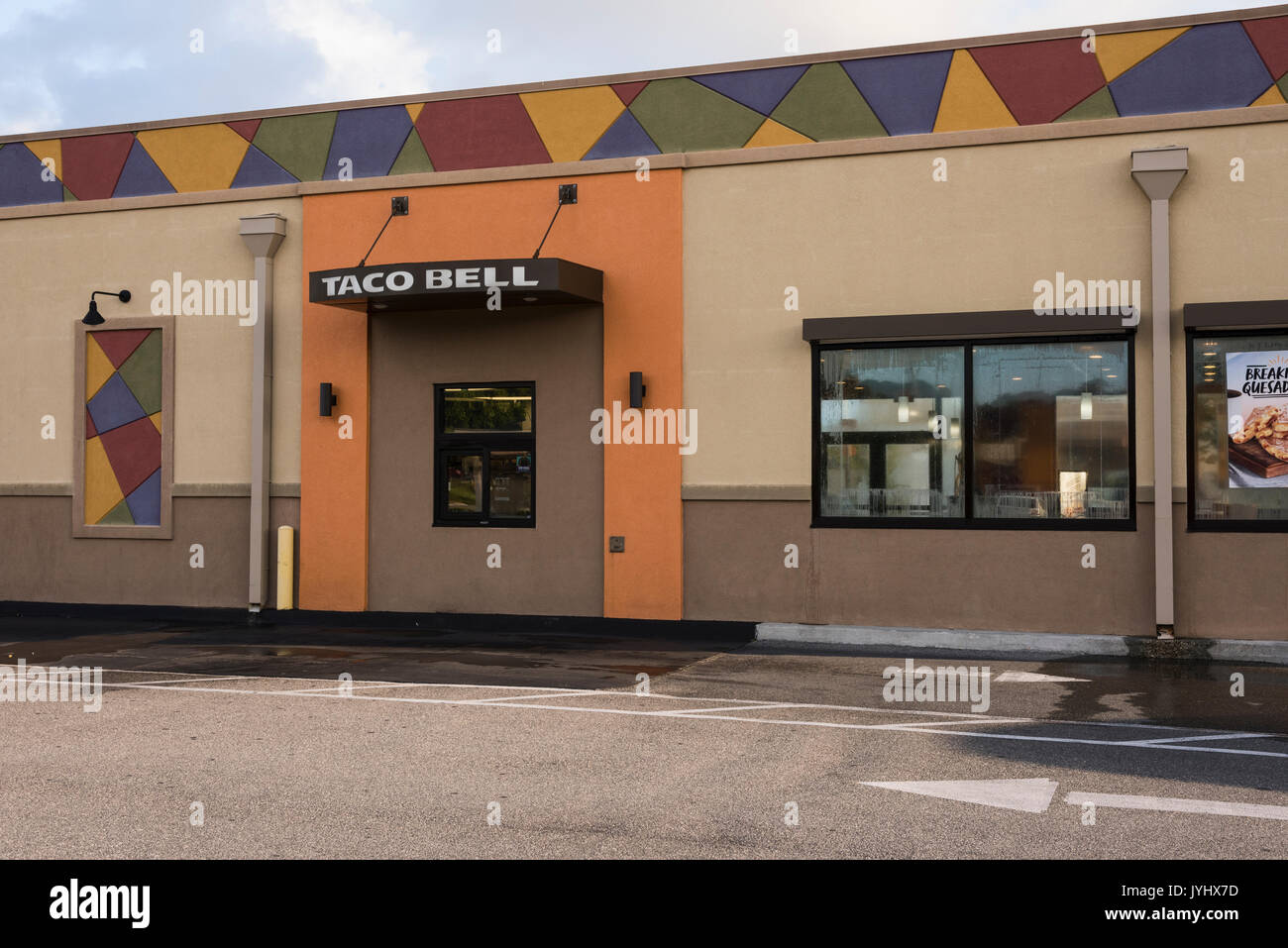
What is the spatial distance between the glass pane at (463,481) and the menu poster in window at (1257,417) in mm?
8008

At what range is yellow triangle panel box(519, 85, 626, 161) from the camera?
1429cm

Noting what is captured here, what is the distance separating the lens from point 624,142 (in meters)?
14.2

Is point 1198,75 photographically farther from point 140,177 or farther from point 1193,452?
point 140,177

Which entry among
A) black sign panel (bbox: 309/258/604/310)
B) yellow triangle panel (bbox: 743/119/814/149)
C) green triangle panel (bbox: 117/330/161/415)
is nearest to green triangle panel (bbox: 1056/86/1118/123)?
yellow triangle panel (bbox: 743/119/814/149)

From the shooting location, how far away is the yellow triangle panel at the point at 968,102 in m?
13.0

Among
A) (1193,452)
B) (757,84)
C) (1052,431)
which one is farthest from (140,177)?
(1193,452)

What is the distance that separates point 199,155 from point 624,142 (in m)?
5.63

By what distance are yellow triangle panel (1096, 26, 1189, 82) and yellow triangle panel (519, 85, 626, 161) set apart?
5.10 meters

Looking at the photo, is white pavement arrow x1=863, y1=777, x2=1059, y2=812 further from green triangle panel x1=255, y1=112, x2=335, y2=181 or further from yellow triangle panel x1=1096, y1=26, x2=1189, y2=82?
green triangle panel x1=255, y1=112, x2=335, y2=181

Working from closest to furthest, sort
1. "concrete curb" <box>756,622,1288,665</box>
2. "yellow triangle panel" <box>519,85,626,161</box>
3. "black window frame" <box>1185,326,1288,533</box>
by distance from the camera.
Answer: "concrete curb" <box>756,622,1288,665</box>
"black window frame" <box>1185,326,1288,533</box>
"yellow triangle panel" <box>519,85,626,161</box>

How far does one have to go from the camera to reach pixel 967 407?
12961 millimetres

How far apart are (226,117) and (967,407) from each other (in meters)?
9.72

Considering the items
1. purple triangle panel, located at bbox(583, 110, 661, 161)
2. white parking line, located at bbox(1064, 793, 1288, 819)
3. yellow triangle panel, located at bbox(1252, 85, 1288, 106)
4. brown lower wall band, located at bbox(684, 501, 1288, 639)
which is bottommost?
white parking line, located at bbox(1064, 793, 1288, 819)

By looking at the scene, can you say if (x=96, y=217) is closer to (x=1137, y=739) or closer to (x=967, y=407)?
(x=967, y=407)
